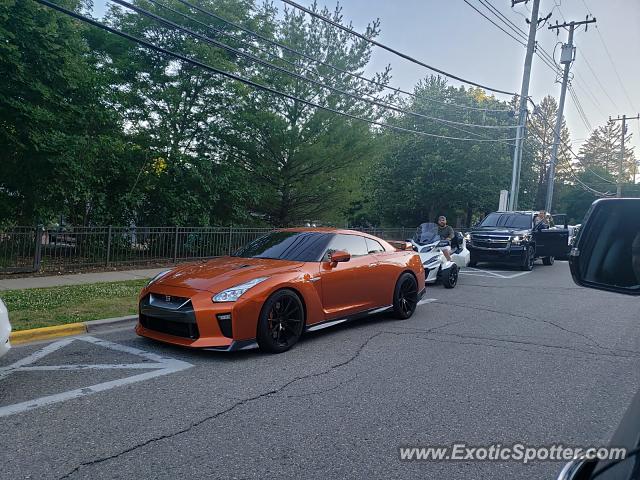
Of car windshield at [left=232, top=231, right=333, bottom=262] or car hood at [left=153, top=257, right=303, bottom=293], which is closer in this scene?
car hood at [left=153, top=257, right=303, bottom=293]

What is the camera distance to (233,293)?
220 inches

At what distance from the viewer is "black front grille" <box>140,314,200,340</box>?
5.53 metres

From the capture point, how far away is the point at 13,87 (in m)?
10.3

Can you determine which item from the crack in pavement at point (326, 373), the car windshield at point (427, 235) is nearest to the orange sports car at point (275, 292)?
the crack in pavement at point (326, 373)

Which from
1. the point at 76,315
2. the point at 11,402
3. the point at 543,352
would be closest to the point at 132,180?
the point at 76,315

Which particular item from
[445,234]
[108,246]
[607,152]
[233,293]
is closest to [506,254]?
[445,234]

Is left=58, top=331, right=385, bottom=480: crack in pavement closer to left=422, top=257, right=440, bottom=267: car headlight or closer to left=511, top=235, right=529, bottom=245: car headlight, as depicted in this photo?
left=422, top=257, right=440, bottom=267: car headlight

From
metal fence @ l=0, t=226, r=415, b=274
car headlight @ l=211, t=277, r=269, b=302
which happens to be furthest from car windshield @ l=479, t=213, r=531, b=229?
car headlight @ l=211, t=277, r=269, b=302

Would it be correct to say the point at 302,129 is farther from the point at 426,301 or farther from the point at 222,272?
the point at 222,272

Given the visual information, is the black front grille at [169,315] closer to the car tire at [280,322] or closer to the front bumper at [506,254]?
the car tire at [280,322]

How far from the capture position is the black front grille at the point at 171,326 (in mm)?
5531

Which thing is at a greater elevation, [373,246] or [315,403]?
[373,246]

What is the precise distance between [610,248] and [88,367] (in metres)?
5.00

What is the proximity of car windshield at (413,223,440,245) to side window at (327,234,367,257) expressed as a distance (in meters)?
5.16
